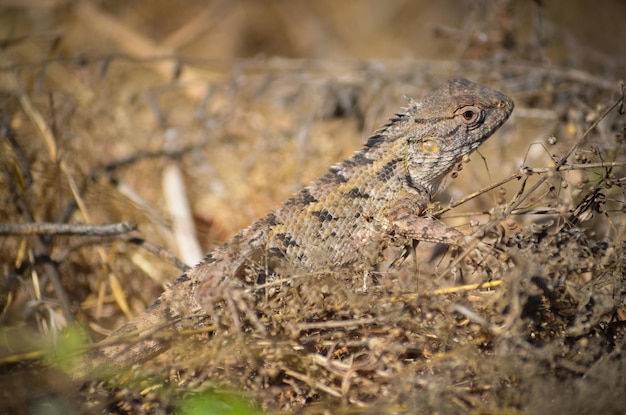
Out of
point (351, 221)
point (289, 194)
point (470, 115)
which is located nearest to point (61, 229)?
point (351, 221)


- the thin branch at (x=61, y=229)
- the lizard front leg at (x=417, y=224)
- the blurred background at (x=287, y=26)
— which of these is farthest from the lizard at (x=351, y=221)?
the blurred background at (x=287, y=26)

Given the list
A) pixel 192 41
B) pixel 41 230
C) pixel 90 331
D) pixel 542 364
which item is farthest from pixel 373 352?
pixel 192 41

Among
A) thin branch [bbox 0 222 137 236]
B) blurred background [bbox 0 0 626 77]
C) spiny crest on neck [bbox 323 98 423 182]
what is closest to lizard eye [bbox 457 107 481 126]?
spiny crest on neck [bbox 323 98 423 182]

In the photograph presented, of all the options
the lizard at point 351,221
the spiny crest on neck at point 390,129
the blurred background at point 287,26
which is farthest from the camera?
the blurred background at point 287,26

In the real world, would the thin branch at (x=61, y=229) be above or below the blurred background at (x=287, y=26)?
below

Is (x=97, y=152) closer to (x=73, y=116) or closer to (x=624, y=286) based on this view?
(x=73, y=116)

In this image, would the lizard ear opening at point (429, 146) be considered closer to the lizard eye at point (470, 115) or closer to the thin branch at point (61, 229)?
the lizard eye at point (470, 115)

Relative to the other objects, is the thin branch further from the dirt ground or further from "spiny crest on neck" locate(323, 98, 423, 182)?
"spiny crest on neck" locate(323, 98, 423, 182)

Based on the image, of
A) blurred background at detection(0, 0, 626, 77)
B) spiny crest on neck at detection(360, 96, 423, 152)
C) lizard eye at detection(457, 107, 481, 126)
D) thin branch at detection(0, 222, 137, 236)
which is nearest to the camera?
thin branch at detection(0, 222, 137, 236)
